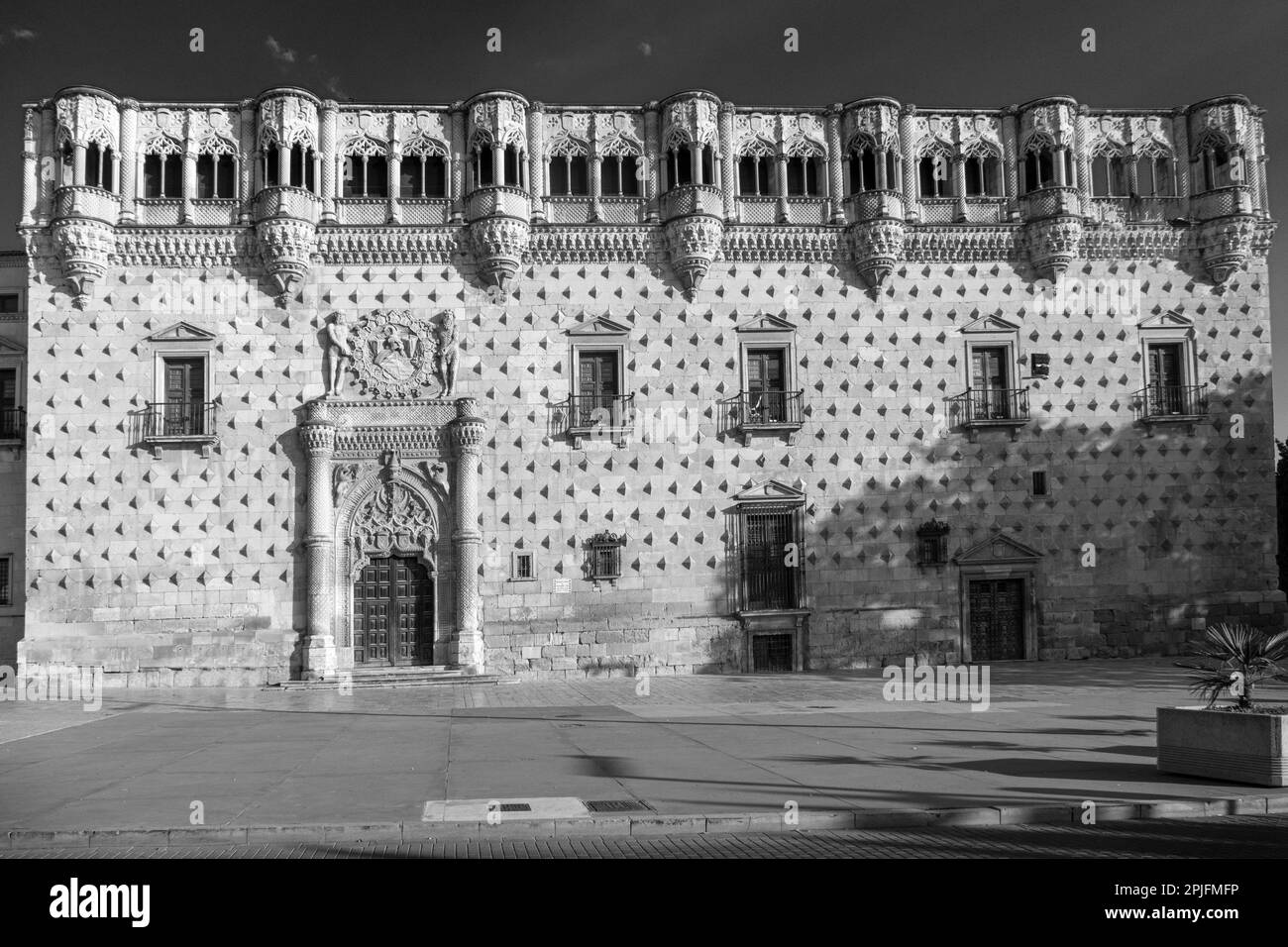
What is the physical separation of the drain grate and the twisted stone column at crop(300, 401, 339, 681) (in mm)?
19569

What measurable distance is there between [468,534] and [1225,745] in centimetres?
2170

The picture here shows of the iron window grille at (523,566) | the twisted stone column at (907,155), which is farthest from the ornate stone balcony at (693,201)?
the iron window grille at (523,566)

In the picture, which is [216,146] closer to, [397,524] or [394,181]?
[394,181]

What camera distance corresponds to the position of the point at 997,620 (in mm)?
32906

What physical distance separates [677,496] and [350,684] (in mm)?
10901

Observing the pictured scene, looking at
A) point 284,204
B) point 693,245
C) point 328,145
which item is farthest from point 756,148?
point 284,204

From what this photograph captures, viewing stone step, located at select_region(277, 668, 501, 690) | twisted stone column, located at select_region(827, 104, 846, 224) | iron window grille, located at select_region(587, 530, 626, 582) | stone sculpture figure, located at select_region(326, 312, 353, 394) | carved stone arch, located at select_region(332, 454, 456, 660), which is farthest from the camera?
twisted stone column, located at select_region(827, 104, 846, 224)

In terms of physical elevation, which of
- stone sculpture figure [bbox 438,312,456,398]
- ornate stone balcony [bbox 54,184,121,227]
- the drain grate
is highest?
ornate stone balcony [bbox 54,184,121,227]

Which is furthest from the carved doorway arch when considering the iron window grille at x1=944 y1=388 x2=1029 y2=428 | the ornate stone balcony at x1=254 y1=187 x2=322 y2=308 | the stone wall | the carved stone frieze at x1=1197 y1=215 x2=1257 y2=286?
the carved stone frieze at x1=1197 y1=215 x2=1257 y2=286

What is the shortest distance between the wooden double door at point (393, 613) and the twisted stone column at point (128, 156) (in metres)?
13.0

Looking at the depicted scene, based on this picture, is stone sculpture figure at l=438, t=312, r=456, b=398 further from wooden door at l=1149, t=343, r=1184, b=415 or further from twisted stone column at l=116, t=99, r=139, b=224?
wooden door at l=1149, t=343, r=1184, b=415

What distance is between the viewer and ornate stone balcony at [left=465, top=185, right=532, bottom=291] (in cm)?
3142
